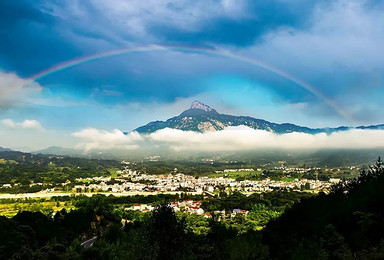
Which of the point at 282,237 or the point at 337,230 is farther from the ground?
the point at 337,230

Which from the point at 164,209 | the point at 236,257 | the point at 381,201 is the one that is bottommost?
the point at 236,257

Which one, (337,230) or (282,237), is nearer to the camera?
(337,230)

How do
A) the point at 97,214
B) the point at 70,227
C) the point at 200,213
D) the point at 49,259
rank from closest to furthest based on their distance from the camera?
the point at 49,259, the point at 70,227, the point at 97,214, the point at 200,213

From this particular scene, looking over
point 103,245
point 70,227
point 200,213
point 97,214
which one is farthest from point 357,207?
A: point 200,213

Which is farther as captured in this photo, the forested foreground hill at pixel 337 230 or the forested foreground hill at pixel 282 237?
the forested foreground hill at pixel 282 237

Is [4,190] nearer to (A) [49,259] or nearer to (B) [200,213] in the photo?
(B) [200,213]

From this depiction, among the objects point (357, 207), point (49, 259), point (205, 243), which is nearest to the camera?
point (357, 207)

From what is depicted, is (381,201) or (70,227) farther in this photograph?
(70,227)

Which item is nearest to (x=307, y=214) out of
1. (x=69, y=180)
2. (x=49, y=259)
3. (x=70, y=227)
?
(x=49, y=259)

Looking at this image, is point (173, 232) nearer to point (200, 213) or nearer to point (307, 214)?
point (307, 214)

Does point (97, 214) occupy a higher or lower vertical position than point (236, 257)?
lower

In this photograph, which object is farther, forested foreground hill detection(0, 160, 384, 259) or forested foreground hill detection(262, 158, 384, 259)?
forested foreground hill detection(0, 160, 384, 259)
